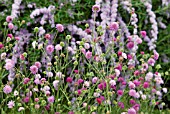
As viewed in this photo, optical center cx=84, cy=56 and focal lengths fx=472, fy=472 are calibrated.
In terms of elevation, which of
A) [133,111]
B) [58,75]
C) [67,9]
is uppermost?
[67,9]

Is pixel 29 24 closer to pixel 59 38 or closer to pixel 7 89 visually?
pixel 59 38

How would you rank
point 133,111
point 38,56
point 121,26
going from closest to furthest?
point 133,111
point 38,56
point 121,26

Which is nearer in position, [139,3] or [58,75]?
[58,75]

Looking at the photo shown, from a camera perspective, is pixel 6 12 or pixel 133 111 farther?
pixel 6 12

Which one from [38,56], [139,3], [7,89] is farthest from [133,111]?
[139,3]

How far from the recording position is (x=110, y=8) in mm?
4355

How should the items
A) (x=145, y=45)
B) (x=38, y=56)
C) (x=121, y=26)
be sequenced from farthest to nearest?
1. (x=145, y=45)
2. (x=121, y=26)
3. (x=38, y=56)

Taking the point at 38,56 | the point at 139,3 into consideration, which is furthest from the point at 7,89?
the point at 139,3

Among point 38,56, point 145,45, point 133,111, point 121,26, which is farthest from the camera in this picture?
point 145,45

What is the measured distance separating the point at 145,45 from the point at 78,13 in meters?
0.91

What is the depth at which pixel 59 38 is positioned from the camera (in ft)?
14.3

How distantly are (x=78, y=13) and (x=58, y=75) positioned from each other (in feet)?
4.05

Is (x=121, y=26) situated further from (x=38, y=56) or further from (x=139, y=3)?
(x=38, y=56)

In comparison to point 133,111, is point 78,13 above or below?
above
